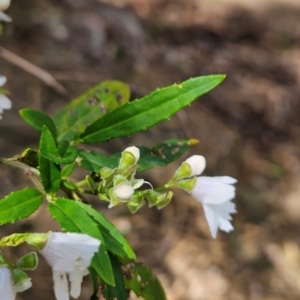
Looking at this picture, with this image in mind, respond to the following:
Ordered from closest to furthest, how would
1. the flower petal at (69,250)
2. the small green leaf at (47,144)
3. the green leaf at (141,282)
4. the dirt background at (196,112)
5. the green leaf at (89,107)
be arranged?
the flower petal at (69,250) < the small green leaf at (47,144) < the green leaf at (141,282) < the green leaf at (89,107) < the dirt background at (196,112)

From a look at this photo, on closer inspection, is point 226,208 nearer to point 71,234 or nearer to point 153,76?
point 71,234

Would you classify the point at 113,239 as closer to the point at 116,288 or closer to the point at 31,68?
the point at 116,288

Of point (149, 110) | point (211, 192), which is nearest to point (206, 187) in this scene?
point (211, 192)

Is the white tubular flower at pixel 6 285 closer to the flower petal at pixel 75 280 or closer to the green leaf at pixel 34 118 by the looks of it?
the flower petal at pixel 75 280

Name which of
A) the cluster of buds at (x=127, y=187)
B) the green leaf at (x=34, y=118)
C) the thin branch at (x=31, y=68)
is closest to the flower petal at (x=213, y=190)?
the cluster of buds at (x=127, y=187)

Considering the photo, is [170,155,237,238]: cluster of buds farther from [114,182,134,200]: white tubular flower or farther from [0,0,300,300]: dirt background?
[0,0,300,300]: dirt background

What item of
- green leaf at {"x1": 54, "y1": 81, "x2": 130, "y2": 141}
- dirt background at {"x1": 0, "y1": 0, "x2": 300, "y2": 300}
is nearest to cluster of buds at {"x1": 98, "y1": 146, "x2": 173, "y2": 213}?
green leaf at {"x1": 54, "y1": 81, "x2": 130, "y2": 141}

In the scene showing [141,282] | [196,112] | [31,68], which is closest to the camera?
[141,282]
